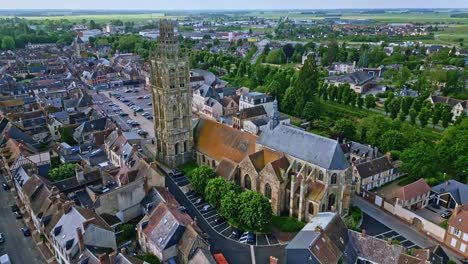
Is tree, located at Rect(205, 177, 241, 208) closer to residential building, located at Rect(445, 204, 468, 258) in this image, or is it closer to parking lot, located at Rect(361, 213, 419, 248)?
parking lot, located at Rect(361, 213, 419, 248)

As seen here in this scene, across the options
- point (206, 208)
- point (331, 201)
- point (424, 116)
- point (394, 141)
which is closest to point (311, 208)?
point (331, 201)

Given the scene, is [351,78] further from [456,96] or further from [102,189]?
Answer: [102,189]

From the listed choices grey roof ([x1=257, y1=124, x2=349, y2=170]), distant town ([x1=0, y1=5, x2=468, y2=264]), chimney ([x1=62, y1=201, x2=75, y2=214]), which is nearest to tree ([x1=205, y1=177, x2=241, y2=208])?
distant town ([x1=0, y1=5, x2=468, y2=264])

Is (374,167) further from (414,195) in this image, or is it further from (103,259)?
(103,259)

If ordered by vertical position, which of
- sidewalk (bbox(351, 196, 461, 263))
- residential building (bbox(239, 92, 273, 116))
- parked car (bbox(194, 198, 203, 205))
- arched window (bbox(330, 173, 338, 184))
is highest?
arched window (bbox(330, 173, 338, 184))

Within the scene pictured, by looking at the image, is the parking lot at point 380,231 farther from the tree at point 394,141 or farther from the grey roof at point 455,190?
the tree at point 394,141
